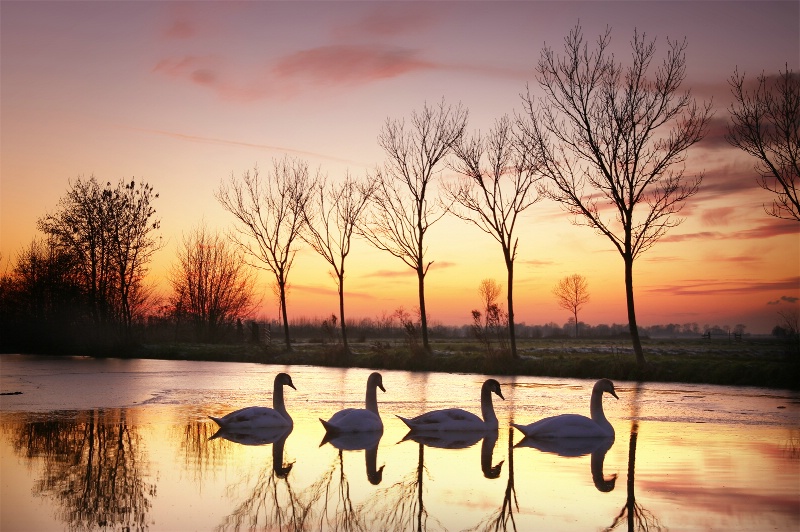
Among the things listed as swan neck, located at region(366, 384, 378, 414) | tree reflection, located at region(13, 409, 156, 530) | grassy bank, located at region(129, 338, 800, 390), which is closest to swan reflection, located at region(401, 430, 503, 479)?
swan neck, located at region(366, 384, 378, 414)

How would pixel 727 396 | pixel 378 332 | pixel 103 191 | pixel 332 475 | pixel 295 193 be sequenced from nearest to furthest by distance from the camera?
pixel 332 475, pixel 727 396, pixel 295 193, pixel 103 191, pixel 378 332

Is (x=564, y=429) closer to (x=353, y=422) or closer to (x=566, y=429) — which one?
(x=566, y=429)

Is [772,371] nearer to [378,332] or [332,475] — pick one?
[332,475]

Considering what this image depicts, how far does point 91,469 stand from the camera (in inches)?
428

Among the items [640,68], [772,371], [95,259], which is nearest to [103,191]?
[95,259]

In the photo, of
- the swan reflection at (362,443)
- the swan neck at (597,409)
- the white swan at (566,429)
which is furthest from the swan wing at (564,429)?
the swan reflection at (362,443)

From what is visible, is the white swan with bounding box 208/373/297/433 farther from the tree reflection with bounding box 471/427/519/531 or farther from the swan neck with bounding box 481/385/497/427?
the tree reflection with bounding box 471/427/519/531

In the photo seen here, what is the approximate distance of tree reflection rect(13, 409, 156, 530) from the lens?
8.32 meters

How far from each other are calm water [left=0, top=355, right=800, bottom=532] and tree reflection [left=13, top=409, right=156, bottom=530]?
0.11 ft

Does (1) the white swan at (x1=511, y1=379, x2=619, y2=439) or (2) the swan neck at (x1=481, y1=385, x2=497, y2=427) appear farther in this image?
(2) the swan neck at (x1=481, y1=385, x2=497, y2=427)

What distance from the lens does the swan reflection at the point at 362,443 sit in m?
11.6

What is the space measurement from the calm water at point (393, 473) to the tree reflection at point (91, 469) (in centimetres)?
3

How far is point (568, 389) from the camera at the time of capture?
24.2m

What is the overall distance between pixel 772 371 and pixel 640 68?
12438 millimetres
